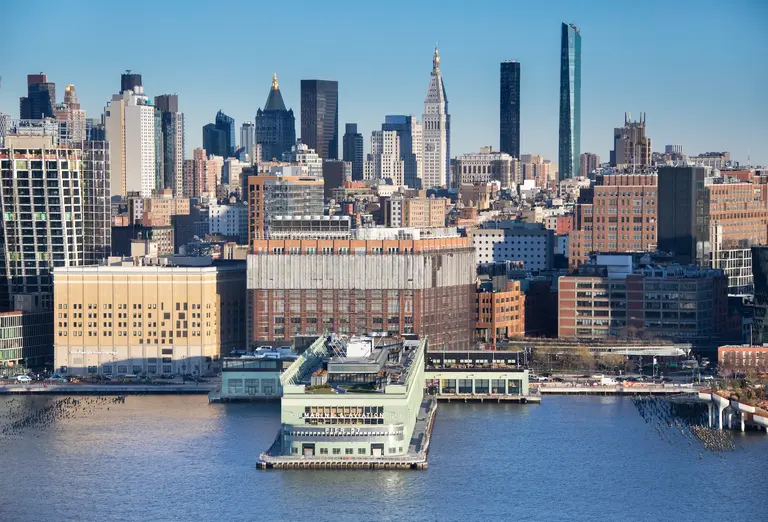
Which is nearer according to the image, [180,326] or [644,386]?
[644,386]

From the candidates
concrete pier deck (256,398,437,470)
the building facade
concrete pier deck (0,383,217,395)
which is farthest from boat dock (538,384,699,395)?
the building facade

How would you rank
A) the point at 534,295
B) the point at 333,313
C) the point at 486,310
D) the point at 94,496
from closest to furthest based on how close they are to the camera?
the point at 94,496 → the point at 333,313 → the point at 486,310 → the point at 534,295

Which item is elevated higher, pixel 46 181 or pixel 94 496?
pixel 46 181

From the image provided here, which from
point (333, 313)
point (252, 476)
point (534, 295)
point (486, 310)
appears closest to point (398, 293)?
point (333, 313)

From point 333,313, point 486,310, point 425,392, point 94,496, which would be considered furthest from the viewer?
point 486,310

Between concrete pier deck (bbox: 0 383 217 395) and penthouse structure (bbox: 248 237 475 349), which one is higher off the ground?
penthouse structure (bbox: 248 237 475 349)

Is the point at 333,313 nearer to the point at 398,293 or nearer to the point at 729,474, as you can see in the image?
the point at 398,293

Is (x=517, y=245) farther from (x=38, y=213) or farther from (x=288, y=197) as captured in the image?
(x=38, y=213)

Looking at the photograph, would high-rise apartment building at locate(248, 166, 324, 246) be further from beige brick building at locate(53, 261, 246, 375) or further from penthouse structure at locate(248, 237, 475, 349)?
penthouse structure at locate(248, 237, 475, 349)
